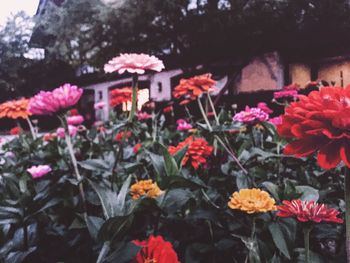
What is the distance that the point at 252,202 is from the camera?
40cm

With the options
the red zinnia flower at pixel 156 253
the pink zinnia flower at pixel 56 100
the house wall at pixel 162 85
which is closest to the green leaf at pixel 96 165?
the pink zinnia flower at pixel 56 100

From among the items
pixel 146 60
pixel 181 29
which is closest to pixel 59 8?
pixel 181 29

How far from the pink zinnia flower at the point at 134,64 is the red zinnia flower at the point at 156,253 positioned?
296 millimetres

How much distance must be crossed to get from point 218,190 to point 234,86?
1.26m

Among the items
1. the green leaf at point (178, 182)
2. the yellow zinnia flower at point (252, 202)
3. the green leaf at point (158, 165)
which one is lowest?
the yellow zinnia flower at point (252, 202)

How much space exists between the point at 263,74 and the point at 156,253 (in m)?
1.38

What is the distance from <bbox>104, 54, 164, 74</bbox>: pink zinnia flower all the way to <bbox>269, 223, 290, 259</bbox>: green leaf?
28 centimetres

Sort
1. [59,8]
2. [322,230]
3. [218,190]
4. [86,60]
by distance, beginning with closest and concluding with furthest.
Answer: [322,230] → [218,190] → [59,8] → [86,60]

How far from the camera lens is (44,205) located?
51 centimetres

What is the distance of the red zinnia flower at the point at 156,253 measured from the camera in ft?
1.00

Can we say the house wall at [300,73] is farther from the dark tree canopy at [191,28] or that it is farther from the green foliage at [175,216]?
the green foliage at [175,216]

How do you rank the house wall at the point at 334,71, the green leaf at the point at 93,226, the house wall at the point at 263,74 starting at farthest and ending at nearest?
the house wall at the point at 263,74, the house wall at the point at 334,71, the green leaf at the point at 93,226

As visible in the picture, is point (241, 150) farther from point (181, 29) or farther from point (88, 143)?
point (181, 29)

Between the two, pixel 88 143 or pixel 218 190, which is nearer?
pixel 218 190
